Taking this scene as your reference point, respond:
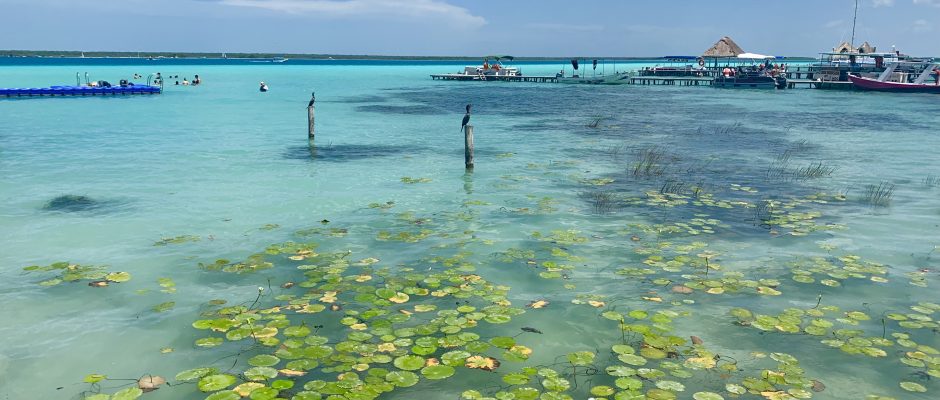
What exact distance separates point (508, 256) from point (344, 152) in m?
16.2

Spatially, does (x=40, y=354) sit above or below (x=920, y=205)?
below

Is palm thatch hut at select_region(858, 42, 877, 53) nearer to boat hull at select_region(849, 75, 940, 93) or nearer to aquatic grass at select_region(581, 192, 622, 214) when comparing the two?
boat hull at select_region(849, 75, 940, 93)

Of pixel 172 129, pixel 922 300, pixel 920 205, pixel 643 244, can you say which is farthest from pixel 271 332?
pixel 172 129

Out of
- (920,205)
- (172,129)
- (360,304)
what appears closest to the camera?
(360,304)

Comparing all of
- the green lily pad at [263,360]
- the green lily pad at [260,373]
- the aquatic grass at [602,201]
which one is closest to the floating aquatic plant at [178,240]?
the green lily pad at [263,360]

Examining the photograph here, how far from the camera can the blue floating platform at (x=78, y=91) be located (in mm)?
51312

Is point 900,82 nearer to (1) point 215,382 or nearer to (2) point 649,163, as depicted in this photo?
(2) point 649,163

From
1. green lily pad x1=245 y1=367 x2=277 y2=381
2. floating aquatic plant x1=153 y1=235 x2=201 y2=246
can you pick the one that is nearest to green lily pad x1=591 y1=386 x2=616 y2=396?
green lily pad x1=245 y1=367 x2=277 y2=381

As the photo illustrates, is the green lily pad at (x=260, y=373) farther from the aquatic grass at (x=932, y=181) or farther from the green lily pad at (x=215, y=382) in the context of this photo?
the aquatic grass at (x=932, y=181)

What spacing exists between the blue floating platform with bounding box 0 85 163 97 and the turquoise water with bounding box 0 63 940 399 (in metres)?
29.6

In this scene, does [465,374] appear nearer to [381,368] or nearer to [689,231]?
[381,368]

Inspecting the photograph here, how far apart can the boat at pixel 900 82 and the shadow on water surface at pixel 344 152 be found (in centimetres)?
5845

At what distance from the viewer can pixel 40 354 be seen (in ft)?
26.8

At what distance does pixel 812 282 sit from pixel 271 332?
29.1 ft
